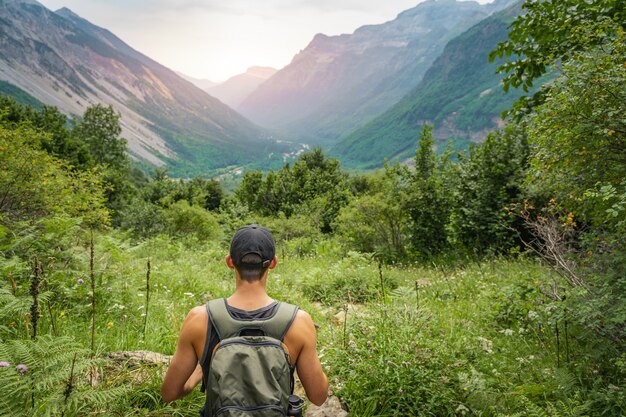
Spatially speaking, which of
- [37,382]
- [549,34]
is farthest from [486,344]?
[37,382]

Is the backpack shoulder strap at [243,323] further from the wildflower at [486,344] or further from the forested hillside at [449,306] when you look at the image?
the wildflower at [486,344]

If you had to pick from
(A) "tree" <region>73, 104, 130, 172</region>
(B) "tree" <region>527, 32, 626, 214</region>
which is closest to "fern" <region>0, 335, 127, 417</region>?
(B) "tree" <region>527, 32, 626, 214</region>

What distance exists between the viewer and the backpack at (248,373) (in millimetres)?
2025

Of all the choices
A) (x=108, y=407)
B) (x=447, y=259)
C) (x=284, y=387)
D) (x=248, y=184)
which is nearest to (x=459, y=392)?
(x=284, y=387)

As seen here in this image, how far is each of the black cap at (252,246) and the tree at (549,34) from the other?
431 cm

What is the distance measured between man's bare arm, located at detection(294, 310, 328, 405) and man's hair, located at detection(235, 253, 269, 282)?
390 mm

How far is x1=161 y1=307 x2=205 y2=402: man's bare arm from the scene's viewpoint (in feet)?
7.79

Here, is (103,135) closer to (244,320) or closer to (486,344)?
(486,344)

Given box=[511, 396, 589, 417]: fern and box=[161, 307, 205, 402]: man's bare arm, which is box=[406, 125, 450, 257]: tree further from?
box=[161, 307, 205, 402]: man's bare arm

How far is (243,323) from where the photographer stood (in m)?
2.26

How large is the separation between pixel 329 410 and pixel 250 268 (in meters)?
2.25

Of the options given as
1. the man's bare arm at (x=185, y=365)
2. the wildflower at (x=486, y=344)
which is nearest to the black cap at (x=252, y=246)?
the man's bare arm at (x=185, y=365)

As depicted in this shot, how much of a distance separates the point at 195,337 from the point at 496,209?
13024mm

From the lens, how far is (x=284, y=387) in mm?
2164
